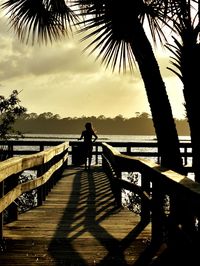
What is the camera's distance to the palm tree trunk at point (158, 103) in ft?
24.5

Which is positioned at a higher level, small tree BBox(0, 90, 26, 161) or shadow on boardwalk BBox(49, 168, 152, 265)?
small tree BBox(0, 90, 26, 161)

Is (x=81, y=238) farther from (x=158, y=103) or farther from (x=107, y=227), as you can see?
(x=158, y=103)

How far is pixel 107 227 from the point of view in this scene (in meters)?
5.84

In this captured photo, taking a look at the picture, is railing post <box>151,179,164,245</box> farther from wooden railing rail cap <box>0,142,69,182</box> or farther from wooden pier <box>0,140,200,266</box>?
wooden railing rail cap <box>0,142,69,182</box>

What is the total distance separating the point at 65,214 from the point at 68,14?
6790mm

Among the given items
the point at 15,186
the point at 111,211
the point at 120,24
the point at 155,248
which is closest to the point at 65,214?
the point at 111,211

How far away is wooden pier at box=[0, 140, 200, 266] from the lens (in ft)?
11.8

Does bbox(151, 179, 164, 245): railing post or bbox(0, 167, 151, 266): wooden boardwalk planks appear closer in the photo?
bbox(0, 167, 151, 266): wooden boardwalk planks

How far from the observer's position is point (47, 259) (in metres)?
4.20

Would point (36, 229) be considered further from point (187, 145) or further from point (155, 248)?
point (187, 145)

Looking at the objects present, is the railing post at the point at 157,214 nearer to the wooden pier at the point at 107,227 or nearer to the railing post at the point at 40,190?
the wooden pier at the point at 107,227

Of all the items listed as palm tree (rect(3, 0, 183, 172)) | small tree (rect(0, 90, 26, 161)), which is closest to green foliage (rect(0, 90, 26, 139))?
small tree (rect(0, 90, 26, 161))

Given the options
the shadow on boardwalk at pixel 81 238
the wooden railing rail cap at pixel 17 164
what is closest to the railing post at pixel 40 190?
the shadow on boardwalk at pixel 81 238

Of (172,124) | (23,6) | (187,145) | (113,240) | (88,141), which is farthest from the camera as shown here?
(187,145)
